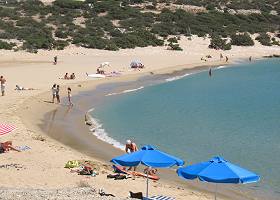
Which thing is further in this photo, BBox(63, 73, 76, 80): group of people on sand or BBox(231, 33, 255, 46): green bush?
BBox(231, 33, 255, 46): green bush

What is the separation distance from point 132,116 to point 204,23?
56.3 m

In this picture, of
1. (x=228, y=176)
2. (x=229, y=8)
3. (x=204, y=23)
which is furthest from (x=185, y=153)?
(x=229, y=8)

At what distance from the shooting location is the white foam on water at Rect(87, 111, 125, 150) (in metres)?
25.1

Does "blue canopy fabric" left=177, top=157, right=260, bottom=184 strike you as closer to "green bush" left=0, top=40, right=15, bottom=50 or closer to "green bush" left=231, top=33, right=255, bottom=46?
"green bush" left=0, top=40, right=15, bottom=50

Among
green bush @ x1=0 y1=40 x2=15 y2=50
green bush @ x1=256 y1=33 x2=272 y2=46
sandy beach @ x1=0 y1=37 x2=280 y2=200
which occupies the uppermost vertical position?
green bush @ x1=256 y1=33 x2=272 y2=46

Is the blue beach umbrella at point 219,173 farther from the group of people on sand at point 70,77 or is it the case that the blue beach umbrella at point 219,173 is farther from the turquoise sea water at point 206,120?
the group of people on sand at point 70,77

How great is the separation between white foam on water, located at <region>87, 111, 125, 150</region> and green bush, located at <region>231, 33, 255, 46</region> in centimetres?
4873

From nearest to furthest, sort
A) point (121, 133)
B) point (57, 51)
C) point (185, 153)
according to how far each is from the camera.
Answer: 1. point (185, 153)
2. point (121, 133)
3. point (57, 51)

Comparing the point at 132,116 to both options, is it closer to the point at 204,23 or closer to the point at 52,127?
the point at 52,127

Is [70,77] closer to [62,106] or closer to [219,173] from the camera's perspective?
[62,106]

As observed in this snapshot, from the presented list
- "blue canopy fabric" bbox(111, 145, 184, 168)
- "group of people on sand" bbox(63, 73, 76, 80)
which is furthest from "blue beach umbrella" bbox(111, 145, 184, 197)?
"group of people on sand" bbox(63, 73, 76, 80)

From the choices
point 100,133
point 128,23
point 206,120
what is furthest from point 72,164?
point 128,23

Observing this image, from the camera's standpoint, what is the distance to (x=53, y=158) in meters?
21.2

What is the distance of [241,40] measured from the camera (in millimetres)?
76125
